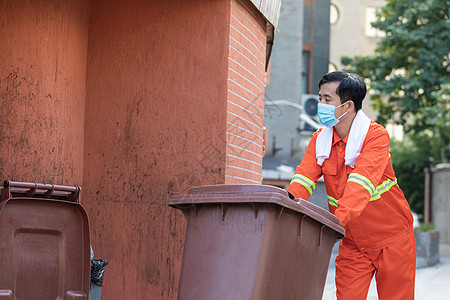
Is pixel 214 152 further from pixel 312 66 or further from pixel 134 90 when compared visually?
pixel 312 66

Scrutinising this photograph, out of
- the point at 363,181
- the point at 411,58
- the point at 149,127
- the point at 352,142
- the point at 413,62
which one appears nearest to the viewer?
the point at 363,181

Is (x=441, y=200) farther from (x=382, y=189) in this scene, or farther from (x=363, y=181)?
(x=363, y=181)

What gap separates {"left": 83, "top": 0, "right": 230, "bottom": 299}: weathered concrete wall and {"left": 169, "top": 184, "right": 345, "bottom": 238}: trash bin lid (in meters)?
1.33

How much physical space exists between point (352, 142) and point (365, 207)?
0.42 meters

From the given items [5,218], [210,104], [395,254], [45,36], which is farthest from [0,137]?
[395,254]

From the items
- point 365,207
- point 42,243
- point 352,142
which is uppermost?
point 352,142

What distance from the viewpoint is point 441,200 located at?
23.8 metres

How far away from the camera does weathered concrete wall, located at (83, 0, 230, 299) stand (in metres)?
5.31

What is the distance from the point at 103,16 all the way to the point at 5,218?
7.97ft

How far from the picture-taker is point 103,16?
579 centimetres

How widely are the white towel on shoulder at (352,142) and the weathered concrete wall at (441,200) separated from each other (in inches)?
784

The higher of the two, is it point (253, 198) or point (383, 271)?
point (253, 198)

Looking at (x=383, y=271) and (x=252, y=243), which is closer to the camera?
(x=252, y=243)

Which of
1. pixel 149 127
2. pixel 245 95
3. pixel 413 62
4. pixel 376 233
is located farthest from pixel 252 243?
pixel 413 62
